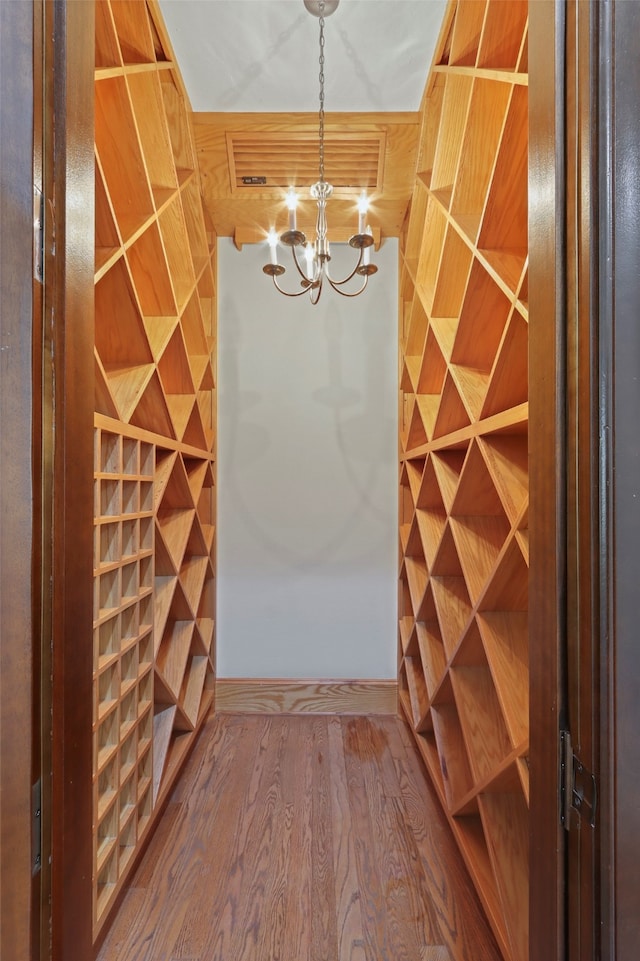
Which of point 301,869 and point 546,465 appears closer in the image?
point 546,465

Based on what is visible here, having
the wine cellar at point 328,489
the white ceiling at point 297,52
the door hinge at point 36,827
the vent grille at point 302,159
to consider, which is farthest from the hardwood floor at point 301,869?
the white ceiling at point 297,52

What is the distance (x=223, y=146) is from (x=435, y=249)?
1.00 metres

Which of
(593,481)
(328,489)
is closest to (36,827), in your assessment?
(593,481)

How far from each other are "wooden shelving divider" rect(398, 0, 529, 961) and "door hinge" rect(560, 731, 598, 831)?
60 cm

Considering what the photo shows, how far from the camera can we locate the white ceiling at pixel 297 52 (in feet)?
5.07

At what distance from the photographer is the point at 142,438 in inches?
60.4

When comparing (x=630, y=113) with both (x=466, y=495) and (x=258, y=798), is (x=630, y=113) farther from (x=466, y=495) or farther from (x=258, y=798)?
(x=258, y=798)

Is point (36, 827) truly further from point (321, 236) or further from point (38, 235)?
point (321, 236)

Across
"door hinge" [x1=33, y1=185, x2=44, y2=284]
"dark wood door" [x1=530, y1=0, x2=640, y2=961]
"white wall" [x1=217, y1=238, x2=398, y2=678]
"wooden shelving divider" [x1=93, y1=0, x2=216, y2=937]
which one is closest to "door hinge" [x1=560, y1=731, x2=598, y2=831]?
"dark wood door" [x1=530, y1=0, x2=640, y2=961]

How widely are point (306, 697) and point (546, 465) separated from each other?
7.34ft

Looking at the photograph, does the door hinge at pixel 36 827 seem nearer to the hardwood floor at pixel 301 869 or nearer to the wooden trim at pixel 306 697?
the hardwood floor at pixel 301 869

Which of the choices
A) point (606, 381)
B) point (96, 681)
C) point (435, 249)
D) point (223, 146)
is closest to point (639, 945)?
point (606, 381)

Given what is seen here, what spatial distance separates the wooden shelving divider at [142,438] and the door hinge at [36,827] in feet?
2.31

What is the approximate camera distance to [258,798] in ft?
5.94
